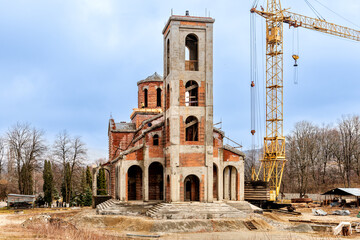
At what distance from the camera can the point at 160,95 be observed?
4834 cm

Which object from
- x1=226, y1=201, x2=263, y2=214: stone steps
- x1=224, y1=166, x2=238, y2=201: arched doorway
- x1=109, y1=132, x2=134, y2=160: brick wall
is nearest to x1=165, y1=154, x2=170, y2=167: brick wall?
x1=224, y1=166, x2=238, y2=201: arched doorway

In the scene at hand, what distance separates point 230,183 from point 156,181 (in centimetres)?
680

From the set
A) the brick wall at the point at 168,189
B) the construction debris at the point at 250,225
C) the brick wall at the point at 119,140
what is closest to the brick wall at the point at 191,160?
the brick wall at the point at 168,189

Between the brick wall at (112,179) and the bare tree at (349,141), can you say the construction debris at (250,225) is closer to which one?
the brick wall at (112,179)

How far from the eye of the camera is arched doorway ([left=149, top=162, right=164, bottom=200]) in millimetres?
37312

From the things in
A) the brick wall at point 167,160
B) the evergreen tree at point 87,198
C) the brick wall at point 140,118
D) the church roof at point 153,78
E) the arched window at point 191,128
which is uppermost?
→ the church roof at point 153,78

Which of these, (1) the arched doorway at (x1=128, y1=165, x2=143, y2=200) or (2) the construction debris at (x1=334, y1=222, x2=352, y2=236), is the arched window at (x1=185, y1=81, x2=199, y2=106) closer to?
(1) the arched doorway at (x1=128, y1=165, x2=143, y2=200)

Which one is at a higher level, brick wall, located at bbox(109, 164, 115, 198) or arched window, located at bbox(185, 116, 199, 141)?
arched window, located at bbox(185, 116, 199, 141)

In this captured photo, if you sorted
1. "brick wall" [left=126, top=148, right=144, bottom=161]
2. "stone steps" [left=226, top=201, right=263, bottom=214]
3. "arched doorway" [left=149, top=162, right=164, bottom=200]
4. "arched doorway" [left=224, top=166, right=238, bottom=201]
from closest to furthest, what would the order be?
"brick wall" [left=126, top=148, right=144, bottom=161], "stone steps" [left=226, top=201, right=263, bottom=214], "arched doorway" [left=149, top=162, right=164, bottom=200], "arched doorway" [left=224, top=166, right=238, bottom=201]

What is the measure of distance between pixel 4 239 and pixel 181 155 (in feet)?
53.5

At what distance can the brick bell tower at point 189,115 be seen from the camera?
33.3 m

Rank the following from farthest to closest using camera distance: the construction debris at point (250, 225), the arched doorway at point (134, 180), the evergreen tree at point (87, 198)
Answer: the evergreen tree at point (87, 198) → the arched doorway at point (134, 180) → the construction debris at point (250, 225)

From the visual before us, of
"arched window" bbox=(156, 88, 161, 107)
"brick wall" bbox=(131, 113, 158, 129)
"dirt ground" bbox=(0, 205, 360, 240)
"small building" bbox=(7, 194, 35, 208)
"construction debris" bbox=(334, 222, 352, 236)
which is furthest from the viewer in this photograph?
"arched window" bbox=(156, 88, 161, 107)

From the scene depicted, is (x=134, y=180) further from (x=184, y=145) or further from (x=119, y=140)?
(x=119, y=140)
